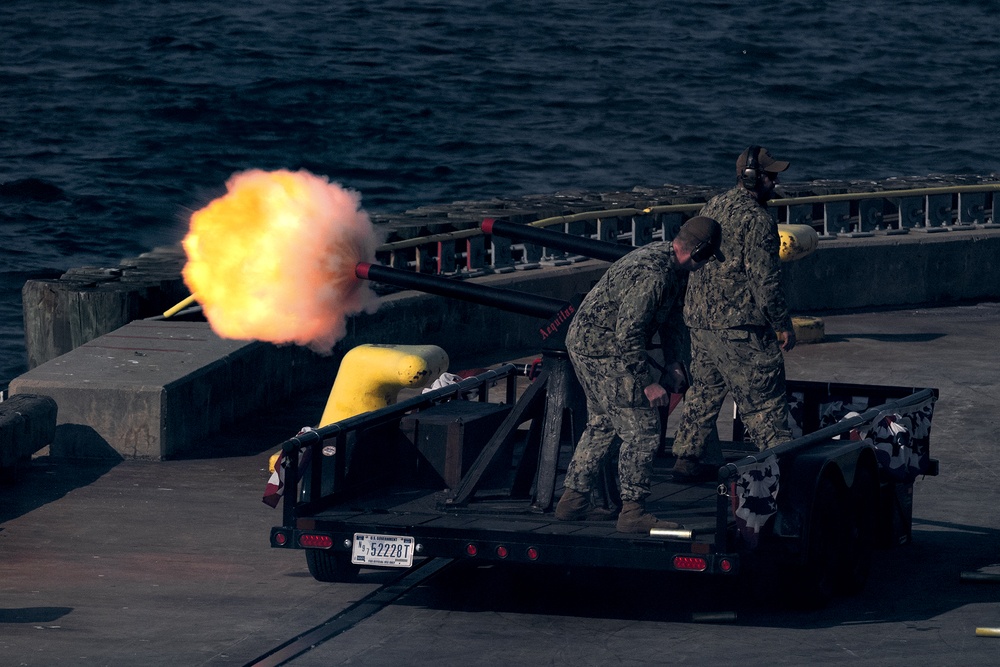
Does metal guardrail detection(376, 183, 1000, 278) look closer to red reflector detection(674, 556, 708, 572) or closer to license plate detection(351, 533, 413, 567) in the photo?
license plate detection(351, 533, 413, 567)

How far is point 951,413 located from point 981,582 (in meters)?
5.75

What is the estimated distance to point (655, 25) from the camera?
85.1 m

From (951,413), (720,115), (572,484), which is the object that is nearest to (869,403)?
(572,484)

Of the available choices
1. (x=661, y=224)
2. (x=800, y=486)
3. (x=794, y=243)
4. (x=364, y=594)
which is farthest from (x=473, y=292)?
(x=661, y=224)

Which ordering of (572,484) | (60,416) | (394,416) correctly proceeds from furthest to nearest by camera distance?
(60,416), (394,416), (572,484)

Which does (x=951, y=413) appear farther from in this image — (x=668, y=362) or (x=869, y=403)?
(x=668, y=362)

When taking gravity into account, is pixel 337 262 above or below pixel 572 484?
above

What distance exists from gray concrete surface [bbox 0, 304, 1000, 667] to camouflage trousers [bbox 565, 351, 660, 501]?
0.73 meters

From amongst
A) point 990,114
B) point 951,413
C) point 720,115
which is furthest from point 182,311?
point 990,114

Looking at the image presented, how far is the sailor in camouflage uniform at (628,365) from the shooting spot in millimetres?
10617

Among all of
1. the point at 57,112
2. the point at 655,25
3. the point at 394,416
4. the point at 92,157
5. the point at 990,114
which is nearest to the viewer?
the point at 394,416

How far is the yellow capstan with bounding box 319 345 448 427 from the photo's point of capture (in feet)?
46.3

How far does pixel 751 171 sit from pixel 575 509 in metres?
2.47

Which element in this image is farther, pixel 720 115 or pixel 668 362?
pixel 720 115
